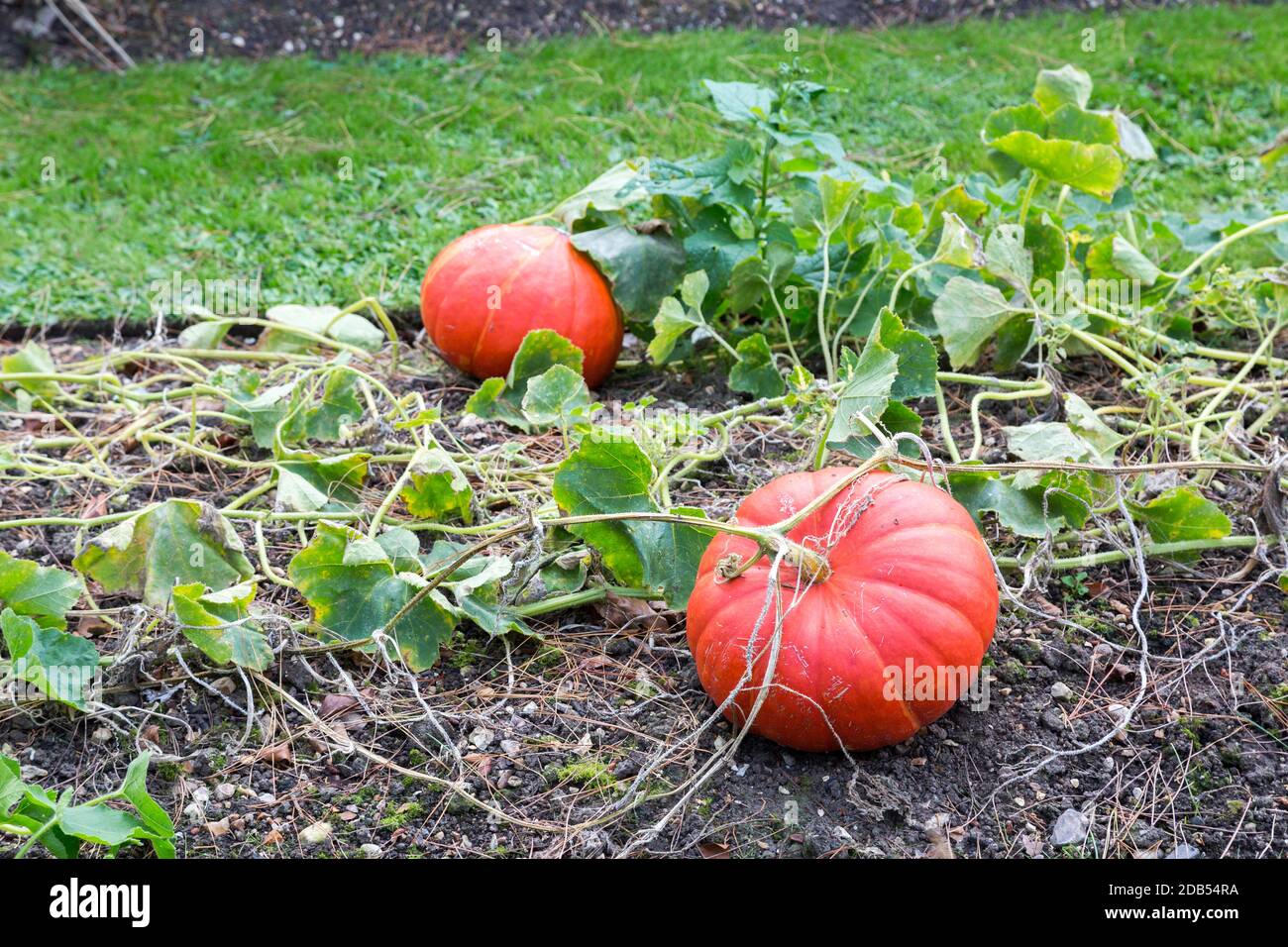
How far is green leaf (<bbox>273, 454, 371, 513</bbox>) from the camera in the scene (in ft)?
8.26

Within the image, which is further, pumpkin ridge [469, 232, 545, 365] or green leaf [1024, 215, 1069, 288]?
pumpkin ridge [469, 232, 545, 365]

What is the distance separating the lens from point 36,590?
6.95ft

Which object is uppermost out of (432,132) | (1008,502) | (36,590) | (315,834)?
(1008,502)

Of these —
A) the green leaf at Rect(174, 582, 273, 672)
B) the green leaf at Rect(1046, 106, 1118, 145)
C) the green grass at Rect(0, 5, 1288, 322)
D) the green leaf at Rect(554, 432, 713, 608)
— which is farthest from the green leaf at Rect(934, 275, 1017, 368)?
the green grass at Rect(0, 5, 1288, 322)

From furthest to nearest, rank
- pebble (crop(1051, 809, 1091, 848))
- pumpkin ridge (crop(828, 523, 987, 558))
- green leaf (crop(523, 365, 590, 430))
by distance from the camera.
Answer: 1. green leaf (crop(523, 365, 590, 430))
2. pumpkin ridge (crop(828, 523, 987, 558))
3. pebble (crop(1051, 809, 1091, 848))

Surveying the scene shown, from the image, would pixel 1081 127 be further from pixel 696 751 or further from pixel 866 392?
pixel 696 751

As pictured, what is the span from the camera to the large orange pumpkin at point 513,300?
10.2 ft

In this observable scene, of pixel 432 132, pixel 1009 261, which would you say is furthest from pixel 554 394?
pixel 432 132

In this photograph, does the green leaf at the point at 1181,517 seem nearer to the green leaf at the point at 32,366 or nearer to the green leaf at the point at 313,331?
the green leaf at the point at 313,331

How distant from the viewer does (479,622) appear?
2139 mm

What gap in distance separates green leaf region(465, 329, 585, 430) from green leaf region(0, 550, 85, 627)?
37.1 inches

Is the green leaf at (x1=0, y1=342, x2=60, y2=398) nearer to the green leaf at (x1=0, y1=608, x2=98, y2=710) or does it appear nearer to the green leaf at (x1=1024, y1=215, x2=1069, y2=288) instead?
the green leaf at (x1=0, y1=608, x2=98, y2=710)

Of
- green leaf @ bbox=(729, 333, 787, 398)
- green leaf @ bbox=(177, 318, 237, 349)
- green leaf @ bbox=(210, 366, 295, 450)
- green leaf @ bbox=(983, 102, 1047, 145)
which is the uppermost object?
green leaf @ bbox=(983, 102, 1047, 145)

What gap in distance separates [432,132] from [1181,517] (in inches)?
137
